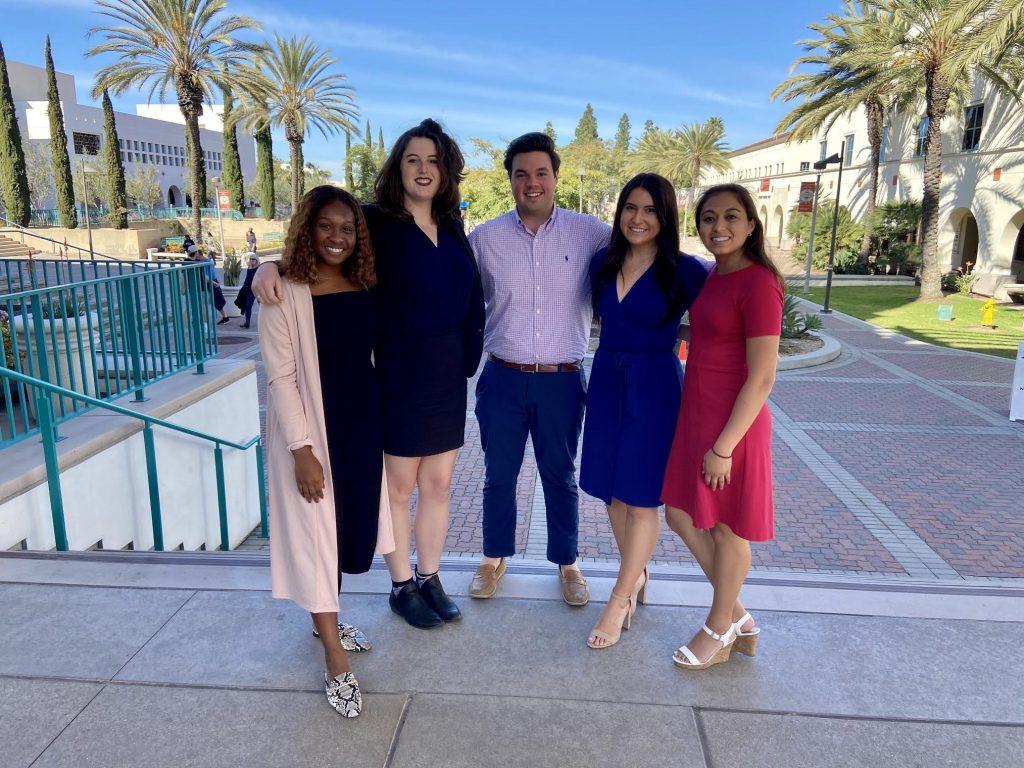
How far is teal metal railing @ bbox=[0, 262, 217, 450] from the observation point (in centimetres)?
443

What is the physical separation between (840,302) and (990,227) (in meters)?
6.55

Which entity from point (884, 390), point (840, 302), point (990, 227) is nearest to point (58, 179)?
point (840, 302)

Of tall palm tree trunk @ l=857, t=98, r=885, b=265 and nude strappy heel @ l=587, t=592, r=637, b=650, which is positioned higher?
tall palm tree trunk @ l=857, t=98, r=885, b=265

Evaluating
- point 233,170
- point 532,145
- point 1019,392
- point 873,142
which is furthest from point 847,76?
point 233,170

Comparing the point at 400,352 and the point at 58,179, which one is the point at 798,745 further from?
the point at 58,179

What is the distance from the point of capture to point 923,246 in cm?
2133

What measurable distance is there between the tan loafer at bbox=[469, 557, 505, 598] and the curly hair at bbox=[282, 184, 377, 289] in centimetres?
147

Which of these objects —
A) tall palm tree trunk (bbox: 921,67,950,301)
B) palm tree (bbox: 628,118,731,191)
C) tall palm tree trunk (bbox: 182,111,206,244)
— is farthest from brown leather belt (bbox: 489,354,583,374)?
palm tree (bbox: 628,118,731,191)

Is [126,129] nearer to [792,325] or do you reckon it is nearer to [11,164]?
[11,164]

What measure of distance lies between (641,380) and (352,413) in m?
1.13

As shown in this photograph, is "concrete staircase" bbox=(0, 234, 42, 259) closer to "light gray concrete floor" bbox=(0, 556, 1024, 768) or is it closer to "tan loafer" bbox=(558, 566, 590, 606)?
"light gray concrete floor" bbox=(0, 556, 1024, 768)

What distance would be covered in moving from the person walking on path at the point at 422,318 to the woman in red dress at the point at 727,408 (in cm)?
90

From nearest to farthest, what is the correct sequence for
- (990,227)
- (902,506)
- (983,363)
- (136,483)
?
(136,483)
(902,506)
(983,363)
(990,227)

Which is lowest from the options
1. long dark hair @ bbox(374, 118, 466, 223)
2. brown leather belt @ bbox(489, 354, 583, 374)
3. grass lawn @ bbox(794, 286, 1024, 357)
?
grass lawn @ bbox(794, 286, 1024, 357)
